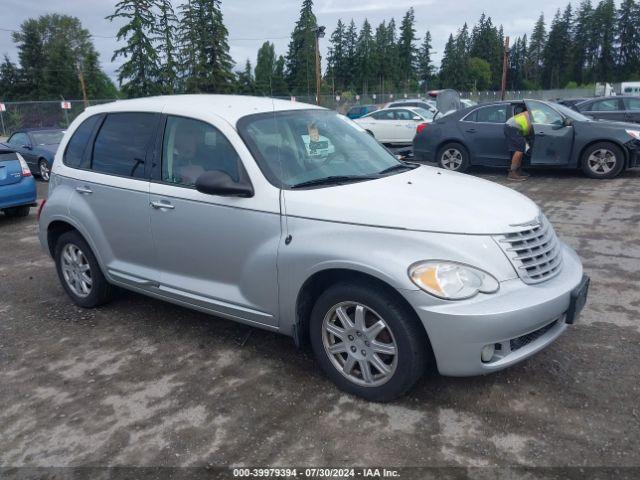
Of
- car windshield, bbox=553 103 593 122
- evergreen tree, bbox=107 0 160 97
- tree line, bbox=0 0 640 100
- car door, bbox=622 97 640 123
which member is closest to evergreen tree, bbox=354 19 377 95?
tree line, bbox=0 0 640 100

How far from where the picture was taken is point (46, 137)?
1485 cm

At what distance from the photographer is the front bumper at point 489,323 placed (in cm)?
275

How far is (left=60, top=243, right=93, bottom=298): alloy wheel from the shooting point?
15.6ft

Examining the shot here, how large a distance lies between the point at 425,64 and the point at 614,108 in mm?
93466

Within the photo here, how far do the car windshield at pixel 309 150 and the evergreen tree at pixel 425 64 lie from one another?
101m

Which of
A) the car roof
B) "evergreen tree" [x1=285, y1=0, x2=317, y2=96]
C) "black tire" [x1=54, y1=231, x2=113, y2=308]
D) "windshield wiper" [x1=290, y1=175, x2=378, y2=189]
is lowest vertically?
"black tire" [x1=54, y1=231, x2=113, y2=308]

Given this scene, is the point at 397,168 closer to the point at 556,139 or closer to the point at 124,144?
the point at 124,144

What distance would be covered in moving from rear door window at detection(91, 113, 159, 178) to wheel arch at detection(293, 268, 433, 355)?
1719mm

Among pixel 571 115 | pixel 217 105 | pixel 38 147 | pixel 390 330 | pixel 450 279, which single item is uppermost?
pixel 217 105

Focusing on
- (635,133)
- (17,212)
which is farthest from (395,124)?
(17,212)

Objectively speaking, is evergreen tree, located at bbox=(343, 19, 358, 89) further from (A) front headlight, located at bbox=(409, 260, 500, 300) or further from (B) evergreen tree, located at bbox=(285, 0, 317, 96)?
(A) front headlight, located at bbox=(409, 260, 500, 300)

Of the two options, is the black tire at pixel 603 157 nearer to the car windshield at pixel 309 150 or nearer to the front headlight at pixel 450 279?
the car windshield at pixel 309 150

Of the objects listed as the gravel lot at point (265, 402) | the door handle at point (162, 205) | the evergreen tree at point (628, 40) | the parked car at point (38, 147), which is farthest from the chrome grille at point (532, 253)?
the evergreen tree at point (628, 40)

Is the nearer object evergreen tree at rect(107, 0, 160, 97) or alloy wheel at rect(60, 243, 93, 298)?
alloy wheel at rect(60, 243, 93, 298)
